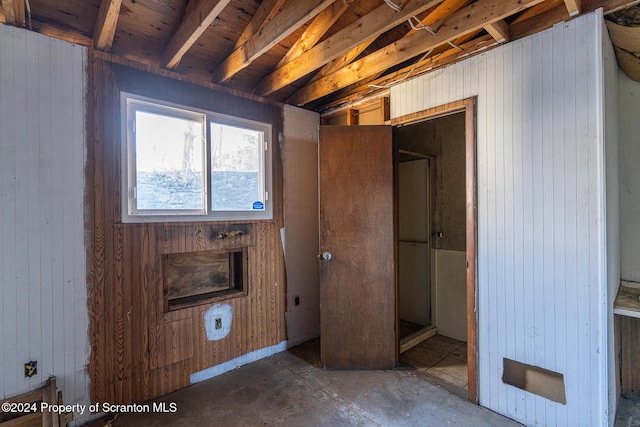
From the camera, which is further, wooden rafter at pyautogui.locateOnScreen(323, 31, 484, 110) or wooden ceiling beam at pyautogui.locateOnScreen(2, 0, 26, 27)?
wooden rafter at pyautogui.locateOnScreen(323, 31, 484, 110)

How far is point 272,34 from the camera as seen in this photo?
1.95m

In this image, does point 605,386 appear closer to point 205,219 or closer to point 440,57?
point 440,57

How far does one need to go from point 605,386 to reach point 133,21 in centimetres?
366

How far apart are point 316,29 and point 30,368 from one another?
2.93m

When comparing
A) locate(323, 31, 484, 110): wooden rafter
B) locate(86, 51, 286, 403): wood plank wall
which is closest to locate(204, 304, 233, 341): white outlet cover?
locate(86, 51, 286, 403): wood plank wall

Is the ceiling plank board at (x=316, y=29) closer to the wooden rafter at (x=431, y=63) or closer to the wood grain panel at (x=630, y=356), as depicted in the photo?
the wooden rafter at (x=431, y=63)

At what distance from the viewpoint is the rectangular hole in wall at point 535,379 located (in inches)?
70.1

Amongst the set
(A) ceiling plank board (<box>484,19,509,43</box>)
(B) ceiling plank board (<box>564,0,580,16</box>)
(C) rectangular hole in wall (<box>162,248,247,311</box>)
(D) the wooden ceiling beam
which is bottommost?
(C) rectangular hole in wall (<box>162,248,247,311</box>)

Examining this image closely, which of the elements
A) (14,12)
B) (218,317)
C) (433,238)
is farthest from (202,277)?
(433,238)

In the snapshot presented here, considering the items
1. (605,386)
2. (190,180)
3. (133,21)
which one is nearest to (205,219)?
(190,180)

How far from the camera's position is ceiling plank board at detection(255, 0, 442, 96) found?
1.68m

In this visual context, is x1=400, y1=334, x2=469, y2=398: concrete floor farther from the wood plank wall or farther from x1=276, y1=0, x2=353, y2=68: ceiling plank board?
x1=276, y1=0, x2=353, y2=68: ceiling plank board

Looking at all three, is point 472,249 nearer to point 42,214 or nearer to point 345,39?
point 345,39

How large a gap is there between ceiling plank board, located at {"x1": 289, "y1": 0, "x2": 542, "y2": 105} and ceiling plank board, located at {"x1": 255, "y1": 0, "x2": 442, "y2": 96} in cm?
37
